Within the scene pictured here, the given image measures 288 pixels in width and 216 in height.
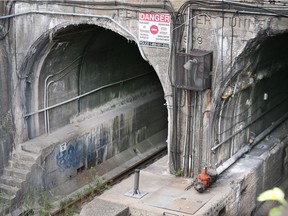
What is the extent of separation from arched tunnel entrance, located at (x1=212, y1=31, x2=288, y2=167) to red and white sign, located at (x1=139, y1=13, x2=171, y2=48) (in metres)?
1.78

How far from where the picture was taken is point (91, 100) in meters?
16.4

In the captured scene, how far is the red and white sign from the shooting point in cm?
1159

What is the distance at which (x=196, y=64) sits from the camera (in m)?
11.0

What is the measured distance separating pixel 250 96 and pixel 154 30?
332 cm

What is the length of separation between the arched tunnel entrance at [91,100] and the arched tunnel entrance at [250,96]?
4557 mm

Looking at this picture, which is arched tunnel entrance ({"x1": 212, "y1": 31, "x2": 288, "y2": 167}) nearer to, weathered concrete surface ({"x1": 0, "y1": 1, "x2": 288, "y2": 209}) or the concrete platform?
weathered concrete surface ({"x1": 0, "y1": 1, "x2": 288, "y2": 209})

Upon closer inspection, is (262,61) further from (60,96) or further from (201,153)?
(60,96)

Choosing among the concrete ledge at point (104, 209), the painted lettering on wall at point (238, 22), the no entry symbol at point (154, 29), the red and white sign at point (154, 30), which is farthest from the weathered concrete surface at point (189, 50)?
the concrete ledge at point (104, 209)

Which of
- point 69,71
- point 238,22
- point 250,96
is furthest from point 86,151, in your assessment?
point 238,22

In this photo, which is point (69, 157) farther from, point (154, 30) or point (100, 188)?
point (154, 30)

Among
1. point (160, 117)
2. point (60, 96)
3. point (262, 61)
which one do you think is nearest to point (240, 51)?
point (262, 61)

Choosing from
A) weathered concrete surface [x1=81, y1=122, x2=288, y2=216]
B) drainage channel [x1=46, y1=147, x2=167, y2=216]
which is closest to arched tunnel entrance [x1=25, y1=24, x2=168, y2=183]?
drainage channel [x1=46, y1=147, x2=167, y2=216]

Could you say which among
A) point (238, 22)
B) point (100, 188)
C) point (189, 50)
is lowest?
point (100, 188)

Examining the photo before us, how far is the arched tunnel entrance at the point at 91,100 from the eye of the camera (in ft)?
47.3
